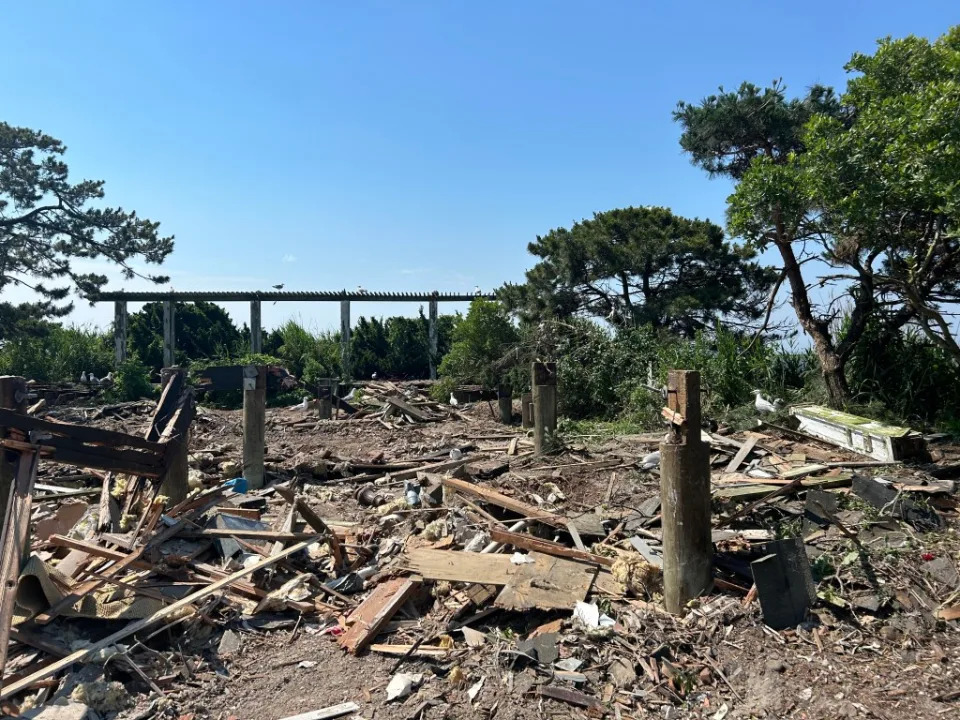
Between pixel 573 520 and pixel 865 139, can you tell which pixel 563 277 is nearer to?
pixel 865 139

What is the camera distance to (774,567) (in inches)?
176

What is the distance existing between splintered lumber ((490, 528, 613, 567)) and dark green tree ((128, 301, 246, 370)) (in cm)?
1854

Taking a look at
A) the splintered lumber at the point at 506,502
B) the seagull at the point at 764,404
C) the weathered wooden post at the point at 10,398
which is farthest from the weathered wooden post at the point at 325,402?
the weathered wooden post at the point at 10,398

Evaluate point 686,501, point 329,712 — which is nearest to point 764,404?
point 686,501

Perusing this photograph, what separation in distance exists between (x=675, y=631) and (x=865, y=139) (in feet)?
19.7

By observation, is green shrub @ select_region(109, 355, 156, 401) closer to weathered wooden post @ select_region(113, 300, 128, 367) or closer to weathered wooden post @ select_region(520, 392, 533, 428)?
weathered wooden post @ select_region(113, 300, 128, 367)

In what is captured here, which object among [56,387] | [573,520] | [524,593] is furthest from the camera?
[56,387]

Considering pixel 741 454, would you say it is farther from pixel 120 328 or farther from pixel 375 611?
pixel 120 328

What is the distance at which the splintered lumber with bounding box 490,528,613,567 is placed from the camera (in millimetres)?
5488

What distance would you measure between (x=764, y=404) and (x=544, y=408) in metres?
3.69

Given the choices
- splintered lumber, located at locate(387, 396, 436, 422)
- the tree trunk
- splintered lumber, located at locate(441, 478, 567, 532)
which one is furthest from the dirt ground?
splintered lumber, located at locate(387, 396, 436, 422)

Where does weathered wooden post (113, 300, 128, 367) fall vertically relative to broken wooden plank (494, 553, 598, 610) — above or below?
above

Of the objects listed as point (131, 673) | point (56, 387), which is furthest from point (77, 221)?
point (131, 673)

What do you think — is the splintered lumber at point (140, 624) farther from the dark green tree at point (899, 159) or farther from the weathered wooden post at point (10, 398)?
the dark green tree at point (899, 159)
